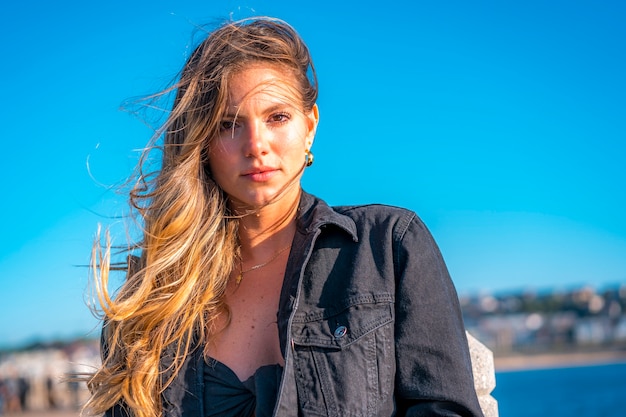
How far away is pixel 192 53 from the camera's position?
10.4ft

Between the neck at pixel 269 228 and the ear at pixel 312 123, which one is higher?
A: the ear at pixel 312 123

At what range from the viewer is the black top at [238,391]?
268 cm

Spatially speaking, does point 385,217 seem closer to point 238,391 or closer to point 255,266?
point 255,266

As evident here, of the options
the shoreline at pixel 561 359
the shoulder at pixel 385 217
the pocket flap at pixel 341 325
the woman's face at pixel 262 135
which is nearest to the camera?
the pocket flap at pixel 341 325

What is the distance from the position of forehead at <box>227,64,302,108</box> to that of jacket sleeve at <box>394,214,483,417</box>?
65 centimetres

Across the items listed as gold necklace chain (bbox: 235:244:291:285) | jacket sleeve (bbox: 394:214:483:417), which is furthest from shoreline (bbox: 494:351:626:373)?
jacket sleeve (bbox: 394:214:483:417)

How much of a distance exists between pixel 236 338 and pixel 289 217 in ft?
1.66

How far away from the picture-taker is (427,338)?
2.55 m

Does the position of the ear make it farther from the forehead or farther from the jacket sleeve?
the jacket sleeve

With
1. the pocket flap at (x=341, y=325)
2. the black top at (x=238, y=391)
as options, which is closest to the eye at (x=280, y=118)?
the pocket flap at (x=341, y=325)

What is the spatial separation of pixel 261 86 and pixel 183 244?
2.26 ft

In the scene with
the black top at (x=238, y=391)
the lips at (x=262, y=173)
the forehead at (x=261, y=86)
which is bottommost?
the black top at (x=238, y=391)

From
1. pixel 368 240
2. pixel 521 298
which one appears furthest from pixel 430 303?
pixel 521 298

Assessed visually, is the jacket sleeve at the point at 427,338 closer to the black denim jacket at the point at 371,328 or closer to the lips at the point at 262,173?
the black denim jacket at the point at 371,328
